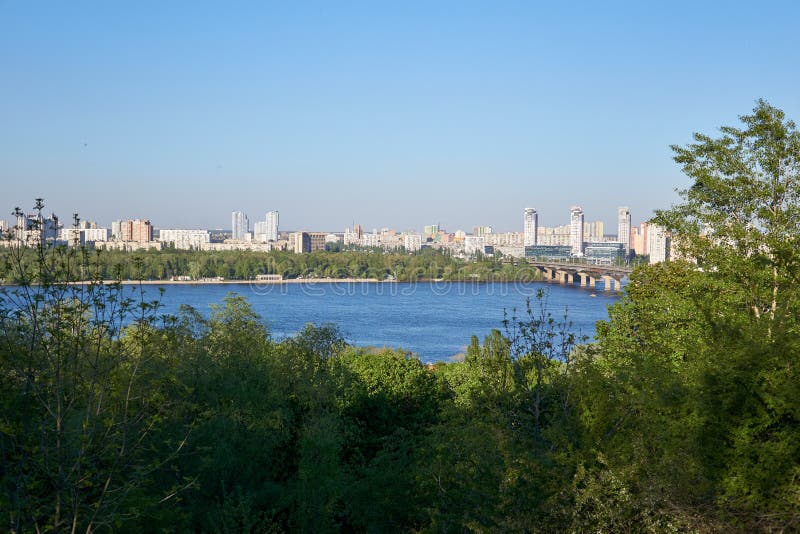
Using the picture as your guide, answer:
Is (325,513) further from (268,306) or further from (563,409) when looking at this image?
(268,306)

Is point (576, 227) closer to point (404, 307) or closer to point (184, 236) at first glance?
point (184, 236)

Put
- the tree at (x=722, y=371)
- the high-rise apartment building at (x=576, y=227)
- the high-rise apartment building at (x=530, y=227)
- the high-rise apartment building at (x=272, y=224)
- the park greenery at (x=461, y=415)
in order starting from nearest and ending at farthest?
the park greenery at (x=461, y=415), the tree at (x=722, y=371), the high-rise apartment building at (x=576, y=227), the high-rise apartment building at (x=530, y=227), the high-rise apartment building at (x=272, y=224)

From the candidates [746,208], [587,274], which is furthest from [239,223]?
[746,208]

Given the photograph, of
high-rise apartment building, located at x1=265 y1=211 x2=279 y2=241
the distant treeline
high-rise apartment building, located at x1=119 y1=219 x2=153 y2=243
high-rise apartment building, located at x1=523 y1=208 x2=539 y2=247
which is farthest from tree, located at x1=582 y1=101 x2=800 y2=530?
high-rise apartment building, located at x1=265 y1=211 x2=279 y2=241

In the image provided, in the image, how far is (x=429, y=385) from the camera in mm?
9664

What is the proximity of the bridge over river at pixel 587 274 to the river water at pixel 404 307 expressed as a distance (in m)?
1.44

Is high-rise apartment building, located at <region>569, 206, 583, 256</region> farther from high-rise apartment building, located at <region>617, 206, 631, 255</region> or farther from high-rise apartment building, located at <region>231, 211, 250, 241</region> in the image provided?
high-rise apartment building, located at <region>231, 211, 250, 241</region>

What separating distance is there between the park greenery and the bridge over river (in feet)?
103

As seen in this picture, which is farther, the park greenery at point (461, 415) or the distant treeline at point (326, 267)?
the distant treeline at point (326, 267)

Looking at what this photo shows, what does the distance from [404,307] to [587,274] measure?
16254 mm

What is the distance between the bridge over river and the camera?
40.1 metres

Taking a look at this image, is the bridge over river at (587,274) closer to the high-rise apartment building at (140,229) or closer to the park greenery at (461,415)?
the park greenery at (461,415)

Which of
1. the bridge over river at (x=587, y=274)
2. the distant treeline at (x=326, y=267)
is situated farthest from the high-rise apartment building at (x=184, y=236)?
the bridge over river at (x=587, y=274)

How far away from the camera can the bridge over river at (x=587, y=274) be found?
40094mm
